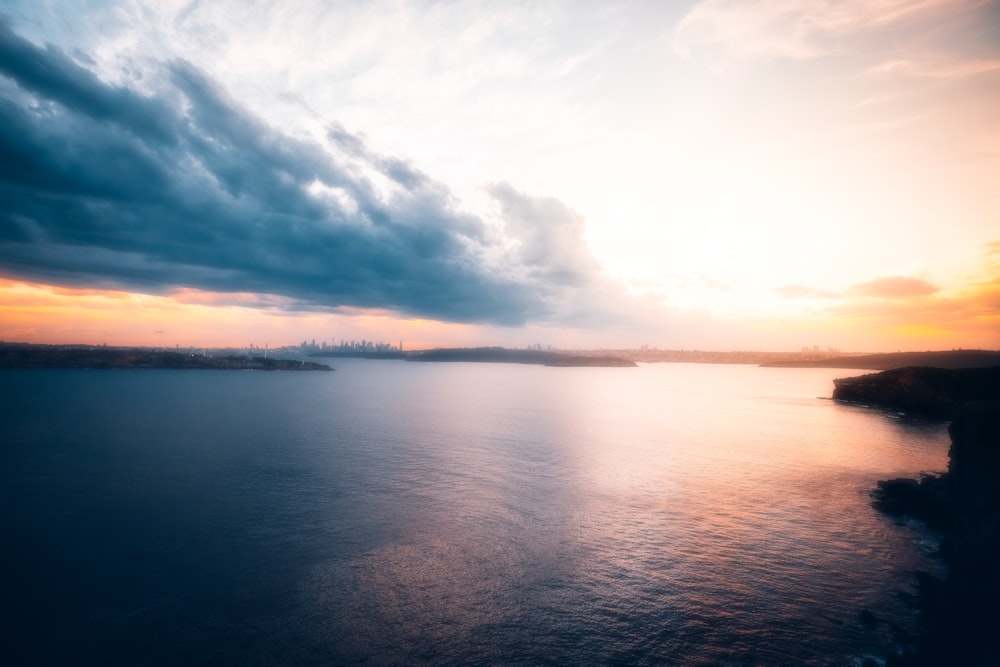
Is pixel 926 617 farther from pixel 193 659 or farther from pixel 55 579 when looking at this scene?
pixel 55 579

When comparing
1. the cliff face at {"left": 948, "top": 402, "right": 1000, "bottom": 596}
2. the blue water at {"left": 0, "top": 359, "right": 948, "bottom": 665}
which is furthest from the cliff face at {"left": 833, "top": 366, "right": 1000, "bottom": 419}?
the cliff face at {"left": 948, "top": 402, "right": 1000, "bottom": 596}

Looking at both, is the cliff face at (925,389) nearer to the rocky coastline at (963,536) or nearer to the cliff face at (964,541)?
the rocky coastline at (963,536)

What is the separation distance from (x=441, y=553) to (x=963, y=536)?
32983 mm

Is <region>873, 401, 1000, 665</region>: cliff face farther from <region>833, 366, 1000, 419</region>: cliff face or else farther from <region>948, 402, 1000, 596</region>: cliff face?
<region>833, 366, 1000, 419</region>: cliff face

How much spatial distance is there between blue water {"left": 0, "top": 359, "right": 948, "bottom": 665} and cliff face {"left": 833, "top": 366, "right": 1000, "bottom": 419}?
37792mm

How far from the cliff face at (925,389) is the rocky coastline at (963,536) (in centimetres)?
4277

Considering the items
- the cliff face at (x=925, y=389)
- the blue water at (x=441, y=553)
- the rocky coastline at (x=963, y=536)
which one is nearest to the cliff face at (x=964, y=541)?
the rocky coastline at (x=963, y=536)

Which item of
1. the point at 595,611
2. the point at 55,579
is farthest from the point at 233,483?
the point at 595,611

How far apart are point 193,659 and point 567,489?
29448mm

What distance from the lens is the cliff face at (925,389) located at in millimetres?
74931

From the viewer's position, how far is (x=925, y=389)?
93250 mm

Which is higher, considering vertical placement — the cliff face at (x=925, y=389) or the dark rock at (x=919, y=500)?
the cliff face at (x=925, y=389)

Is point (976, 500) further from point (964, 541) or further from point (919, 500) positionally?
point (919, 500)

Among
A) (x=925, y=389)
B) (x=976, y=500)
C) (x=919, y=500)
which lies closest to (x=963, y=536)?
(x=976, y=500)
